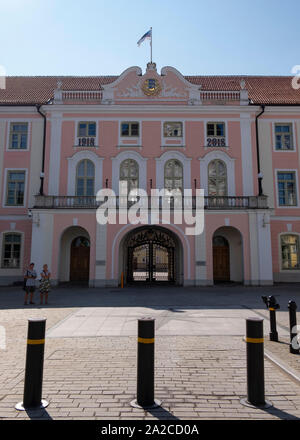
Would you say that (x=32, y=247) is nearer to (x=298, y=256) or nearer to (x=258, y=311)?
(x=258, y=311)

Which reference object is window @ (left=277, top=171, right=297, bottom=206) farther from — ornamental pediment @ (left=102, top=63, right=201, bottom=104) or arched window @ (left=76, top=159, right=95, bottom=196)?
arched window @ (left=76, top=159, right=95, bottom=196)

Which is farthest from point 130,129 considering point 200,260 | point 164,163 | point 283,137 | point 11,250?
point 11,250

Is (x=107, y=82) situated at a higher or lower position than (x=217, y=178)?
higher

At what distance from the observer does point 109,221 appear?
67.5 ft

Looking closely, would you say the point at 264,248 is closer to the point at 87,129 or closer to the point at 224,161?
the point at 224,161

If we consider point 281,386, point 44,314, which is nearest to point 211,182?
A: point 44,314

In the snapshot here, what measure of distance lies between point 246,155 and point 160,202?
6732 millimetres

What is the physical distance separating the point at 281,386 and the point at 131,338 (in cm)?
361

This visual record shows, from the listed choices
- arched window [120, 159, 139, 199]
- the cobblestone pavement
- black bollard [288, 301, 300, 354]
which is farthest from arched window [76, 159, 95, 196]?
black bollard [288, 301, 300, 354]

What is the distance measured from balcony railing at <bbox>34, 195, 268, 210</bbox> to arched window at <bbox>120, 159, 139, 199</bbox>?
121cm

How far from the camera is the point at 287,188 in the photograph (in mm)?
22859

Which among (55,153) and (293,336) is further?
(55,153)

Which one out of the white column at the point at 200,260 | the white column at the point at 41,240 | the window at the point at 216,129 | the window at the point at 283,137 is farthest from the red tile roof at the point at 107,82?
the white column at the point at 200,260

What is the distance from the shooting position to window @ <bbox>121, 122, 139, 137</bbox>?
73.9 feet
